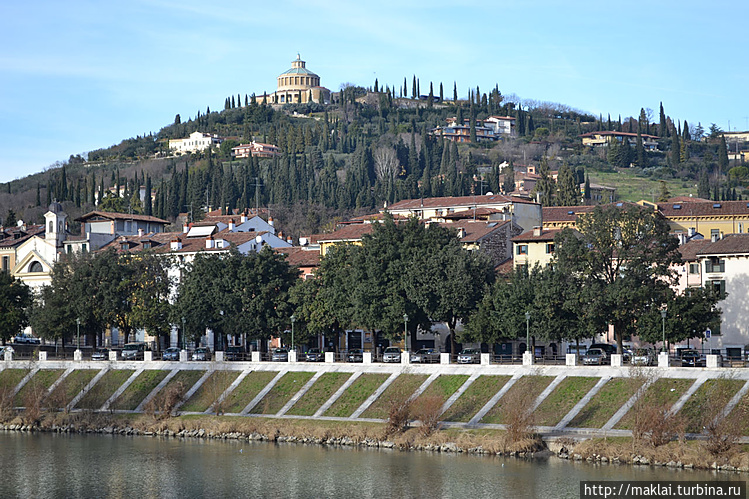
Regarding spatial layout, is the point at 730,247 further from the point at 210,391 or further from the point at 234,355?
the point at 210,391

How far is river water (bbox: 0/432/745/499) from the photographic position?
147 ft

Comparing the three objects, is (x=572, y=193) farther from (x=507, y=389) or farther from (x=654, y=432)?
(x=654, y=432)

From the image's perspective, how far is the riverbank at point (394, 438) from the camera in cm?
4750

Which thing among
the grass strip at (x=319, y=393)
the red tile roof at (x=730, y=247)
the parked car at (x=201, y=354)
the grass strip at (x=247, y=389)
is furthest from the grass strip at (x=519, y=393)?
the parked car at (x=201, y=354)

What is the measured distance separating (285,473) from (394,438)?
859 cm

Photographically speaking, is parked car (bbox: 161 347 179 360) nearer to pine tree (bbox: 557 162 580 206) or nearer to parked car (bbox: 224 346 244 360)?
parked car (bbox: 224 346 244 360)

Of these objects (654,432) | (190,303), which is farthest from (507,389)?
(190,303)

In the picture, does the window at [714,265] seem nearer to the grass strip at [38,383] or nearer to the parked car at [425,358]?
the parked car at [425,358]

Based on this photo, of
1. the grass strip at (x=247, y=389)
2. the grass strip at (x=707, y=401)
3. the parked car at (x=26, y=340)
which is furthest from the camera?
the parked car at (x=26, y=340)

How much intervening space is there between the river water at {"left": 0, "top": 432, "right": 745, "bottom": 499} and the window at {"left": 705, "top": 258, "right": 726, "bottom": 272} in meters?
32.9

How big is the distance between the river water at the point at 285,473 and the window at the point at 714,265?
32.9 metres

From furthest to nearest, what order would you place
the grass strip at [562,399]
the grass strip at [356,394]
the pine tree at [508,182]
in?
the pine tree at [508,182] → the grass strip at [356,394] → the grass strip at [562,399]

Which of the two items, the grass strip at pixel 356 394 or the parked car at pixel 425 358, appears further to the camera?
the parked car at pixel 425 358

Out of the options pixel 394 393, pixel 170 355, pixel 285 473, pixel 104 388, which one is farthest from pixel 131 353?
pixel 285 473
